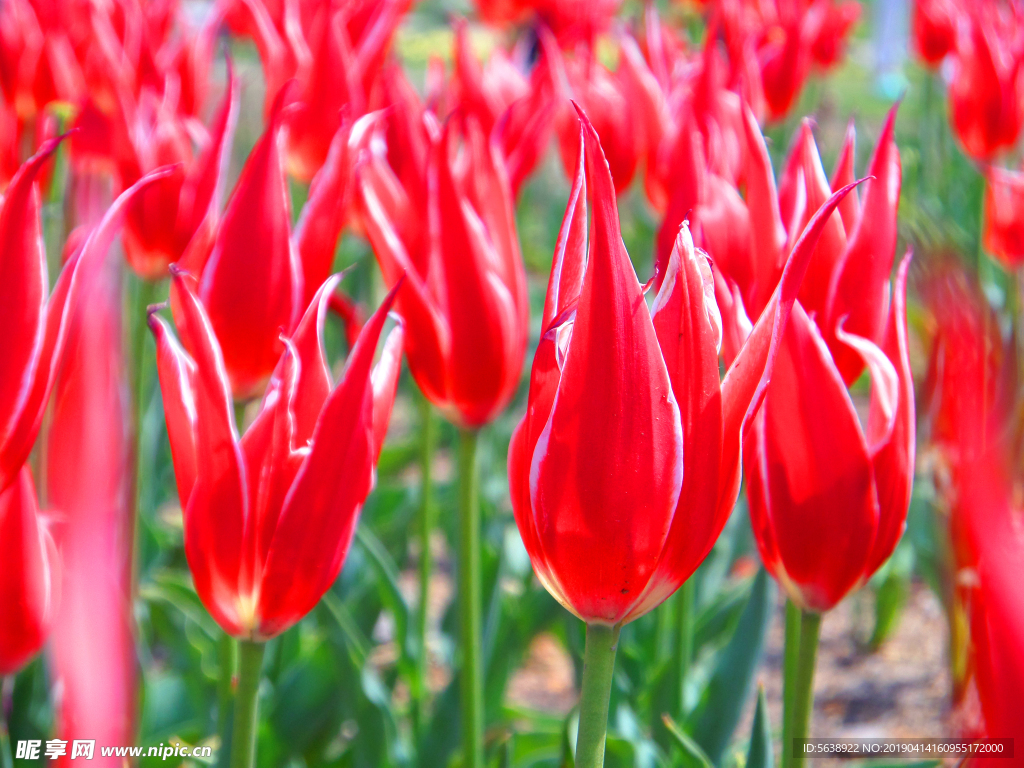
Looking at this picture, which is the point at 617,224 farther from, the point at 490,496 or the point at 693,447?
the point at 490,496

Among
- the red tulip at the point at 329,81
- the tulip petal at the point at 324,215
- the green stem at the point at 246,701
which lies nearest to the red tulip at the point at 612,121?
the red tulip at the point at 329,81

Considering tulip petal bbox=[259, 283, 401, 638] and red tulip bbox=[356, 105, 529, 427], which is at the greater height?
red tulip bbox=[356, 105, 529, 427]

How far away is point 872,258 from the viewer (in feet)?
2.36

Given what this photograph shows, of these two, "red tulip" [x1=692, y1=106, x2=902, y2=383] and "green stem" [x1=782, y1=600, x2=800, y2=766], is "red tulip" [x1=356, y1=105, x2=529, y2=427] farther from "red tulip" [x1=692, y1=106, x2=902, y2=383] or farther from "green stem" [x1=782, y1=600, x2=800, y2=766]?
"green stem" [x1=782, y1=600, x2=800, y2=766]

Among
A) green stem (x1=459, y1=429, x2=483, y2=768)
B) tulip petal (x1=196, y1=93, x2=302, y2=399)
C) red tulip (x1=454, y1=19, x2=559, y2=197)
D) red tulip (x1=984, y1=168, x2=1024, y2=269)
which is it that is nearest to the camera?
tulip petal (x1=196, y1=93, x2=302, y2=399)

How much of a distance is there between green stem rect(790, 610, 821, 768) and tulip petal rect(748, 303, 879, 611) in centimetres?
7

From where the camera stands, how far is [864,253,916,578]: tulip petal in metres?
0.67

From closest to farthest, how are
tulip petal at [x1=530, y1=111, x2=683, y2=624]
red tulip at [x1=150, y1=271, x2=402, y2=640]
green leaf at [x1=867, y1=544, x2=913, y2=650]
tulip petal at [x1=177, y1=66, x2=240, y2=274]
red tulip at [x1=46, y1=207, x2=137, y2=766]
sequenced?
red tulip at [x1=46, y1=207, x2=137, y2=766] < tulip petal at [x1=530, y1=111, x2=683, y2=624] < red tulip at [x1=150, y1=271, x2=402, y2=640] < tulip petal at [x1=177, y1=66, x2=240, y2=274] < green leaf at [x1=867, y1=544, x2=913, y2=650]

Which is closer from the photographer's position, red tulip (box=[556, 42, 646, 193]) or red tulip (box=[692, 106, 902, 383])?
red tulip (box=[692, 106, 902, 383])

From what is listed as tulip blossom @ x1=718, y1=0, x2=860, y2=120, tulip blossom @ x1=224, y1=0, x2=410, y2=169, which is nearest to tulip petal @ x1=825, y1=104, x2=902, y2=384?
tulip blossom @ x1=224, y1=0, x2=410, y2=169

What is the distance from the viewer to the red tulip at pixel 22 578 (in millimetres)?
634

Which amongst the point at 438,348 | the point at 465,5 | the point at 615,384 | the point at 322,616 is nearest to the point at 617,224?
the point at 615,384

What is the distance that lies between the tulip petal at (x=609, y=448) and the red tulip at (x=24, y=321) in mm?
272

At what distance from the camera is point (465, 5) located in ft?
39.6
